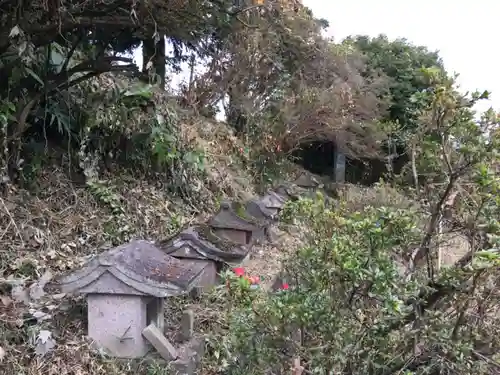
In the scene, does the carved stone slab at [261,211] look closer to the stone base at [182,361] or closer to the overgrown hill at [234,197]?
the overgrown hill at [234,197]

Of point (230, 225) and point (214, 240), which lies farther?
point (230, 225)

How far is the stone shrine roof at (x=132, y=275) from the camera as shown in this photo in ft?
6.92

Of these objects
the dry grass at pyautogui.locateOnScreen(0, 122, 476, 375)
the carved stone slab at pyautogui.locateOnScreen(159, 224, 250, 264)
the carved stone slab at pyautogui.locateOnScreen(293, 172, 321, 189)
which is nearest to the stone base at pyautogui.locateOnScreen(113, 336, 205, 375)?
the dry grass at pyautogui.locateOnScreen(0, 122, 476, 375)

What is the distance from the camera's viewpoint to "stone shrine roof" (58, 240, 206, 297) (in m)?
2.11

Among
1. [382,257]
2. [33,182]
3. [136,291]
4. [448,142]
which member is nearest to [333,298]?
[382,257]

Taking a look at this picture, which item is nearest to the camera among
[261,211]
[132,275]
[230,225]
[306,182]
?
[132,275]

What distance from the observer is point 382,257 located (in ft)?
4.23

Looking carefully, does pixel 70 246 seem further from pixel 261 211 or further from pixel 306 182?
pixel 306 182

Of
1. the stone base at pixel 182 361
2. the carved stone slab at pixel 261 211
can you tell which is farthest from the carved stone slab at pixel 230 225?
the stone base at pixel 182 361

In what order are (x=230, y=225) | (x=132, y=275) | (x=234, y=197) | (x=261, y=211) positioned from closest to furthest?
1. (x=132, y=275)
2. (x=230, y=225)
3. (x=261, y=211)
4. (x=234, y=197)

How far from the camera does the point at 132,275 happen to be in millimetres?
2109

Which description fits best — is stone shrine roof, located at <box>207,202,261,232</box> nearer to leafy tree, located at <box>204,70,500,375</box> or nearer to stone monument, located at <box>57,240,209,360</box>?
stone monument, located at <box>57,240,209,360</box>

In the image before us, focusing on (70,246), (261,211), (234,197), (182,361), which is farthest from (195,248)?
(234,197)

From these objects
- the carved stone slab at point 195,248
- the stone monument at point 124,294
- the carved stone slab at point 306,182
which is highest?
the carved stone slab at point 306,182
